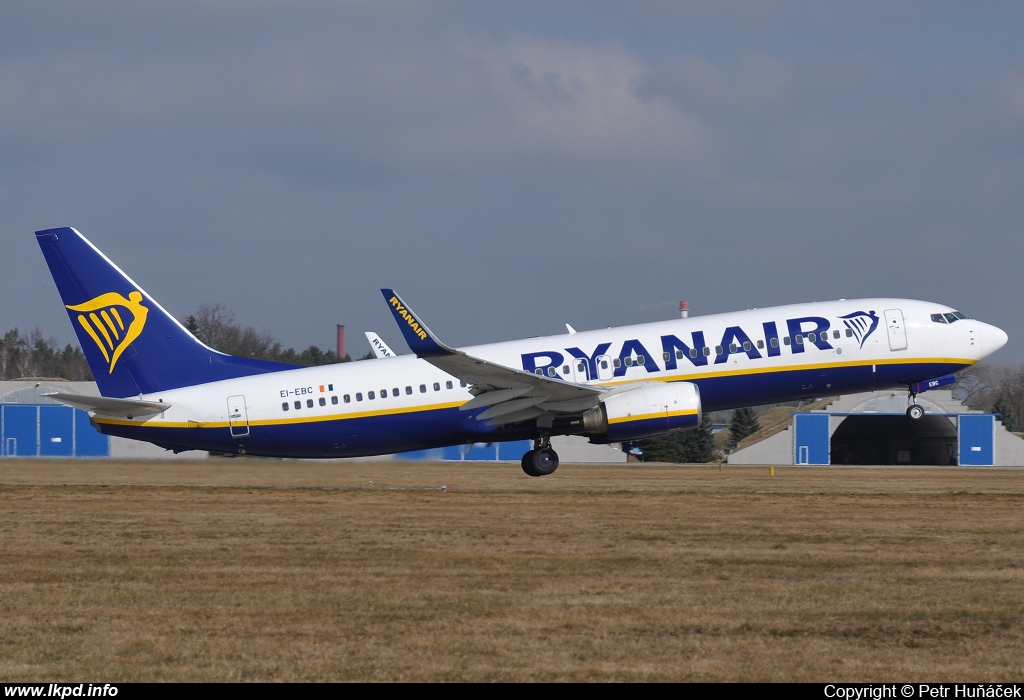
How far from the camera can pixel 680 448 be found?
68312 millimetres

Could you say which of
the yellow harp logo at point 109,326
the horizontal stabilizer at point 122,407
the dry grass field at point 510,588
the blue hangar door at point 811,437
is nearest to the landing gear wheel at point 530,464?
the dry grass field at point 510,588

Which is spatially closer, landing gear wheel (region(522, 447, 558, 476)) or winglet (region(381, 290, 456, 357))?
winglet (region(381, 290, 456, 357))

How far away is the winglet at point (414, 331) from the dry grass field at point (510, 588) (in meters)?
3.43

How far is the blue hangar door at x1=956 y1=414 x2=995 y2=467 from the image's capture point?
60.1 m

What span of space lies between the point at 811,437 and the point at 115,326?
45.9m

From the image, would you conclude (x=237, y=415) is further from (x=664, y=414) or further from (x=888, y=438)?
(x=888, y=438)

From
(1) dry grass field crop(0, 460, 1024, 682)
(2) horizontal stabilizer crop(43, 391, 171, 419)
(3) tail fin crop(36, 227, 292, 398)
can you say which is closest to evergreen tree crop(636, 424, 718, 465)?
(1) dry grass field crop(0, 460, 1024, 682)

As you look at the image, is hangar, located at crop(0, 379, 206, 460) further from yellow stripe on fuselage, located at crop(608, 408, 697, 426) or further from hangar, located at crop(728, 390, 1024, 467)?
yellow stripe on fuselage, located at crop(608, 408, 697, 426)

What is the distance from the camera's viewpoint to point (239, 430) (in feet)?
88.5

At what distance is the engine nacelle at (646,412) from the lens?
83.3 ft

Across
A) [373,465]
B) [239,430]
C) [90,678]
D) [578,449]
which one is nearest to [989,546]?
[90,678]

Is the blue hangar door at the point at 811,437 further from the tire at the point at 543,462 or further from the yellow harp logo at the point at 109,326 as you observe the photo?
the yellow harp logo at the point at 109,326

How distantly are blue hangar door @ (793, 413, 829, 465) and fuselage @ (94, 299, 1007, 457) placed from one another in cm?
3625

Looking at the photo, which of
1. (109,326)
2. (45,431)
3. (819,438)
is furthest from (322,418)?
(819,438)
